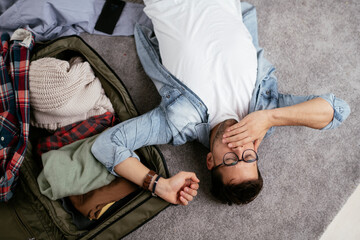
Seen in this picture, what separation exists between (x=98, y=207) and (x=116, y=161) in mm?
181

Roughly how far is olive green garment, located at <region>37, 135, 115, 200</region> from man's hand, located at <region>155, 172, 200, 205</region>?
195 mm

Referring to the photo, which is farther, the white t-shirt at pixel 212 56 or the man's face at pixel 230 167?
the white t-shirt at pixel 212 56

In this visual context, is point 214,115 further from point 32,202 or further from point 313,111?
point 32,202

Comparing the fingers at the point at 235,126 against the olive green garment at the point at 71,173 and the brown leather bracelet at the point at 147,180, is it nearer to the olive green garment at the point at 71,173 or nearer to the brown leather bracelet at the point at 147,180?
the brown leather bracelet at the point at 147,180

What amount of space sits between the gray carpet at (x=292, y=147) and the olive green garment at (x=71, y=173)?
0.32 metres

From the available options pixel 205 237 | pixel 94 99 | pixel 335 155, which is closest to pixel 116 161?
pixel 94 99

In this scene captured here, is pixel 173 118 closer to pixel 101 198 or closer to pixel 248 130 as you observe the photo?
pixel 248 130

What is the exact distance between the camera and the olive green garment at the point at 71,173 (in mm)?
897

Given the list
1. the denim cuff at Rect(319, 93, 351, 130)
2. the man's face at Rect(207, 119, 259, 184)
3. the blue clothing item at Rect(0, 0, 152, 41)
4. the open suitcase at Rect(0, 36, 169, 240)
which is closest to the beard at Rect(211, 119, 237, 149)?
the man's face at Rect(207, 119, 259, 184)

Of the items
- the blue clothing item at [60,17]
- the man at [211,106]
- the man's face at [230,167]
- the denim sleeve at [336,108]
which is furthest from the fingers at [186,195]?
the blue clothing item at [60,17]

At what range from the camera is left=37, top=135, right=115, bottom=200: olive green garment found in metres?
0.90

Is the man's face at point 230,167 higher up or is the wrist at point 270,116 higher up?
the wrist at point 270,116

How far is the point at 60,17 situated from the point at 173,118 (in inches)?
28.3

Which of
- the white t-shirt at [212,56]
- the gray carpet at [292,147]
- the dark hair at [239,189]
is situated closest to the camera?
the dark hair at [239,189]
